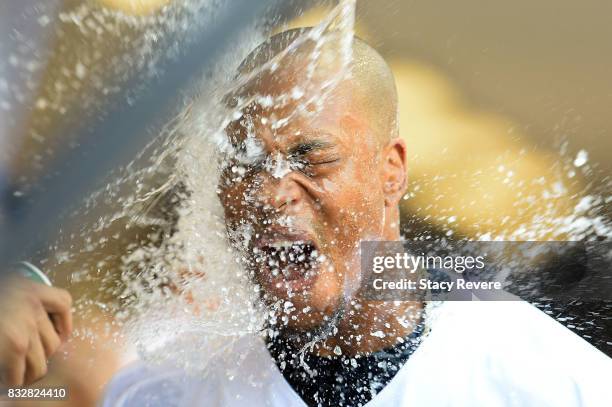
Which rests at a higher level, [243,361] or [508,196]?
[508,196]

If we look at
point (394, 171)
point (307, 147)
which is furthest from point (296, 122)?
point (394, 171)

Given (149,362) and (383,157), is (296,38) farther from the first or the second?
(149,362)

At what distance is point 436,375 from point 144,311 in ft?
1.63

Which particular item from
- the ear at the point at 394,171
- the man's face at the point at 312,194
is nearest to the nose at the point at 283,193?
the man's face at the point at 312,194

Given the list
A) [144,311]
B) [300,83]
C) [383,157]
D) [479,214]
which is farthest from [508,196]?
[144,311]

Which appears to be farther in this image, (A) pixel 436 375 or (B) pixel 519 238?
(B) pixel 519 238

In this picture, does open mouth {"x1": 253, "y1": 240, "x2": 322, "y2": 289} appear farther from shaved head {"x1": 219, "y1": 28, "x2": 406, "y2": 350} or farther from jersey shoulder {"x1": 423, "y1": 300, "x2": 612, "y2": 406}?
jersey shoulder {"x1": 423, "y1": 300, "x2": 612, "y2": 406}

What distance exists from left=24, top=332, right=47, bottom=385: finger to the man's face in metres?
0.35

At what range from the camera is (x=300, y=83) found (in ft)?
2.82

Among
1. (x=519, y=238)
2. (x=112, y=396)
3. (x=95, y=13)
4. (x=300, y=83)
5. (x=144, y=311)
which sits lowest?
(x=112, y=396)

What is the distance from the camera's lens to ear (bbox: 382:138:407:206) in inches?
35.5

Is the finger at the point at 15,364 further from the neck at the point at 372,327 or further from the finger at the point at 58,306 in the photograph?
the neck at the point at 372,327

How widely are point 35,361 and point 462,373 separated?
63cm

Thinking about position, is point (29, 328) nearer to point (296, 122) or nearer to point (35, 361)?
point (35, 361)
